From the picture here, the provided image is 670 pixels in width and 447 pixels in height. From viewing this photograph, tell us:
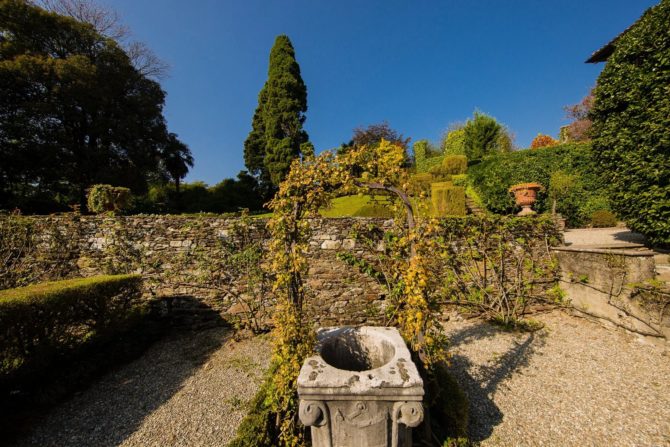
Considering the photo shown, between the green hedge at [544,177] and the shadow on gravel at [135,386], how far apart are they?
43.3 ft

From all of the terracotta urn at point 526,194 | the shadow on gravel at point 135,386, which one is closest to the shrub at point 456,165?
the terracotta urn at point 526,194

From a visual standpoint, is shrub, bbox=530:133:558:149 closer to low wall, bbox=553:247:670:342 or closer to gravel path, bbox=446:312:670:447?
low wall, bbox=553:247:670:342

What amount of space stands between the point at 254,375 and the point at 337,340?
2099 mm

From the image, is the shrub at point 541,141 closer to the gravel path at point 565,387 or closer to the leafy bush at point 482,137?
the leafy bush at point 482,137

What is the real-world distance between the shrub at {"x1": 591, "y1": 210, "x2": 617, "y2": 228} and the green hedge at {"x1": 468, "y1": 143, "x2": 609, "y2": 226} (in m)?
0.45

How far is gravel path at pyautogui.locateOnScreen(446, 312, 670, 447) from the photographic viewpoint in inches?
105

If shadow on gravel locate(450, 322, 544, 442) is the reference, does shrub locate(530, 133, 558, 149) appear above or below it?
above

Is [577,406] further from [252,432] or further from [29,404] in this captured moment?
[29,404]

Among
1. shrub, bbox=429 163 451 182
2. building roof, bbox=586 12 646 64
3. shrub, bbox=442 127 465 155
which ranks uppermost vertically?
shrub, bbox=442 127 465 155

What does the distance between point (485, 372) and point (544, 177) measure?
1198 cm

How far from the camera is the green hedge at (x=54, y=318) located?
3.28 m

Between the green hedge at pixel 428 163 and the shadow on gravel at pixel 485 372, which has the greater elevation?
the green hedge at pixel 428 163

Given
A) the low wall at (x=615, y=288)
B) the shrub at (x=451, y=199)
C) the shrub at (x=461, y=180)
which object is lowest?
the low wall at (x=615, y=288)

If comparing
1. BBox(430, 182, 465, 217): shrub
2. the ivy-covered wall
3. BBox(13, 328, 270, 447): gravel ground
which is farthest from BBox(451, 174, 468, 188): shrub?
BBox(13, 328, 270, 447): gravel ground
